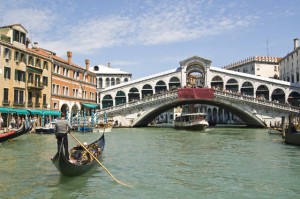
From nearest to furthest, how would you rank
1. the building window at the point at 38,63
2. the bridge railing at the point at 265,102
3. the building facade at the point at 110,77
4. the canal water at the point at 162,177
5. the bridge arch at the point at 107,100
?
the canal water at the point at 162,177, the building window at the point at 38,63, the bridge railing at the point at 265,102, the bridge arch at the point at 107,100, the building facade at the point at 110,77

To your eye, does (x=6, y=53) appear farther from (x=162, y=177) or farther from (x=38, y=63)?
(x=162, y=177)

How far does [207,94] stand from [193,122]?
16.2 feet

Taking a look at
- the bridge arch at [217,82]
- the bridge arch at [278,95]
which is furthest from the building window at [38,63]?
the bridge arch at [278,95]

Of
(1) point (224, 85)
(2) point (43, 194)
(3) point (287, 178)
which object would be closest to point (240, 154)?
(3) point (287, 178)

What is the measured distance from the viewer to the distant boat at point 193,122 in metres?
27.2

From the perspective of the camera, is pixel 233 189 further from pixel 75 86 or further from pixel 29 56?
pixel 75 86

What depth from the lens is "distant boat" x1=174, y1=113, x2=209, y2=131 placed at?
2723cm

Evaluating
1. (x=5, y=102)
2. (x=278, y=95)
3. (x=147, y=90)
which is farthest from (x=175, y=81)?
(x=5, y=102)

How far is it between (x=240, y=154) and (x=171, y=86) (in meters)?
25.6

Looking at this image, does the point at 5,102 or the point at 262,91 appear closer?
the point at 5,102

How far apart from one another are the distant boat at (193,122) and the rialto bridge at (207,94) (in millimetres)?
2454

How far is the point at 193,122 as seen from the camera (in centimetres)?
2833

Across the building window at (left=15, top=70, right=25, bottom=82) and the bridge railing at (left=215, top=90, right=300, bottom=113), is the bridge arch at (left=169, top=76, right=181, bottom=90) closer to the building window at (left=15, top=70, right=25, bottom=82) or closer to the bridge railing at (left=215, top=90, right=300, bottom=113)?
the bridge railing at (left=215, top=90, right=300, bottom=113)

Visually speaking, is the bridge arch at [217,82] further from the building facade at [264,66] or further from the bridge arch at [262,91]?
→ the building facade at [264,66]
